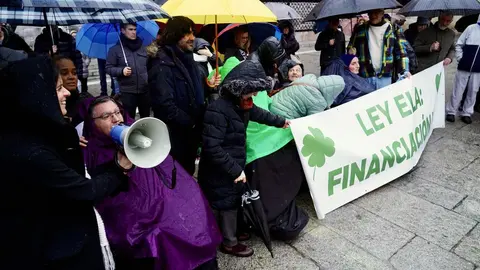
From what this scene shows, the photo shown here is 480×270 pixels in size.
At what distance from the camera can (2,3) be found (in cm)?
155

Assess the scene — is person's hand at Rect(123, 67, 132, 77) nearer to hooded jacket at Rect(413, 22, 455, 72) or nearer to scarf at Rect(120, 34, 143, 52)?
scarf at Rect(120, 34, 143, 52)

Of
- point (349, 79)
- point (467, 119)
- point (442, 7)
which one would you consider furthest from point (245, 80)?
point (467, 119)

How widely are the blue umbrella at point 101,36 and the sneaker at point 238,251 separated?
10.0 ft

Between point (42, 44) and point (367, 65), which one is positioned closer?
point (367, 65)

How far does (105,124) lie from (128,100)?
7.87ft

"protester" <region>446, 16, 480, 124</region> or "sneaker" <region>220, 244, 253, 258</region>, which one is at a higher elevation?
"protester" <region>446, 16, 480, 124</region>

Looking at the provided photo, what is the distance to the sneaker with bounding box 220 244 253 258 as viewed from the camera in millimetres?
2879

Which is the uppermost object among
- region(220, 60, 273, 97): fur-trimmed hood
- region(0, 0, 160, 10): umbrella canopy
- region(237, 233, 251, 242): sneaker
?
region(0, 0, 160, 10): umbrella canopy

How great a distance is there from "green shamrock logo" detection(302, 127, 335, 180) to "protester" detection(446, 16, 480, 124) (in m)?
3.77

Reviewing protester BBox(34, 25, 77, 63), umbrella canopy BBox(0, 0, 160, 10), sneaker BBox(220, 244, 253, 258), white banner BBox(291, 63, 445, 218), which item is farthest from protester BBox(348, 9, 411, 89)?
protester BBox(34, 25, 77, 63)

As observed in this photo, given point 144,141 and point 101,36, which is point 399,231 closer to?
point 144,141

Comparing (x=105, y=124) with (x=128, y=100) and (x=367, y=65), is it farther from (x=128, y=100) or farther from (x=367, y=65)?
(x=367, y=65)

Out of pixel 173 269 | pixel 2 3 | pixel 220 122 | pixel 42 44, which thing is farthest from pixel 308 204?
pixel 42 44

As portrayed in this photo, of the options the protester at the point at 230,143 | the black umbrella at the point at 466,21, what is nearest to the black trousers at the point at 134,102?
the protester at the point at 230,143
